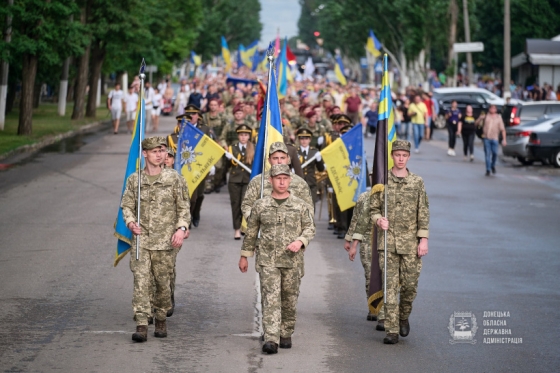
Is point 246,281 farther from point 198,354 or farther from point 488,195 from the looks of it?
point 488,195

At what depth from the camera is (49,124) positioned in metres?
41.2

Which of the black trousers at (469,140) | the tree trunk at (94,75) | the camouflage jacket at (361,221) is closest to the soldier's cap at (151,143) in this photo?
the camouflage jacket at (361,221)

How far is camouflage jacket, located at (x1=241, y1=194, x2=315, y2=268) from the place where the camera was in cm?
957

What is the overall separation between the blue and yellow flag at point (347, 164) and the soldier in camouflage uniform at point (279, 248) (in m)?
6.49

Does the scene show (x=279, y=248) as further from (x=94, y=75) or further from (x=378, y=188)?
(x=94, y=75)

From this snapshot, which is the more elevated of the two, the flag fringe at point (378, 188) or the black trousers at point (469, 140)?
the black trousers at point (469, 140)

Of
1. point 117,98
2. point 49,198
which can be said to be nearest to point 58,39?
point 117,98

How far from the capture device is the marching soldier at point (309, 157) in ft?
53.4

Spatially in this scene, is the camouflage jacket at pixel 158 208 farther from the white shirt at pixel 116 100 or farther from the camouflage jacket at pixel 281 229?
the white shirt at pixel 116 100

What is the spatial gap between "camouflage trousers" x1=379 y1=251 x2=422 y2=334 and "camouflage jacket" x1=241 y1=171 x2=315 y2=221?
853mm

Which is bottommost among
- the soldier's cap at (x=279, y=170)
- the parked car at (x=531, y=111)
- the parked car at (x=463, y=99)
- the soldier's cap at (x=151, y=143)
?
the soldier's cap at (x=279, y=170)

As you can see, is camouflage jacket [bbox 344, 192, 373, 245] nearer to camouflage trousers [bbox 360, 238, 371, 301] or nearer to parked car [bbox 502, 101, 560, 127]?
camouflage trousers [bbox 360, 238, 371, 301]

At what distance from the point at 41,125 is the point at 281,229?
3186 cm

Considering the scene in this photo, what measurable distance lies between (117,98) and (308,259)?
25.1 meters
